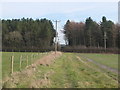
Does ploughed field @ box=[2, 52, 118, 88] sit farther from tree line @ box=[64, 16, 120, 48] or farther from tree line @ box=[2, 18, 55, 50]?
tree line @ box=[2, 18, 55, 50]

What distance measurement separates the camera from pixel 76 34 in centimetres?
12706

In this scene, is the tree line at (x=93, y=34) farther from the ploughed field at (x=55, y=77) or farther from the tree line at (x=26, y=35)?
the ploughed field at (x=55, y=77)

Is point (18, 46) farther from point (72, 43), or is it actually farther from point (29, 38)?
point (72, 43)

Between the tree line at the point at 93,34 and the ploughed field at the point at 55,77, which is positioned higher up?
the tree line at the point at 93,34

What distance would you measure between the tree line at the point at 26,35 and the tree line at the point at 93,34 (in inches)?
401

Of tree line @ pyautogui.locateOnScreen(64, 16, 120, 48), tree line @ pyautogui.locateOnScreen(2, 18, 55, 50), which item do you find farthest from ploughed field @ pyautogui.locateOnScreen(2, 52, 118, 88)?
tree line @ pyautogui.locateOnScreen(2, 18, 55, 50)

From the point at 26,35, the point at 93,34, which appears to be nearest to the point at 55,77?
the point at 93,34

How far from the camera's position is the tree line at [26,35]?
11856 centimetres

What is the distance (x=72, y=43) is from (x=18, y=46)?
91.6 ft

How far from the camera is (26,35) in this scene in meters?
124

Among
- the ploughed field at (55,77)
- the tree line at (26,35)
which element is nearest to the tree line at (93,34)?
the tree line at (26,35)

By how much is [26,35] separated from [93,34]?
30790 millimetres

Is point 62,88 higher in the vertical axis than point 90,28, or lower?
lower

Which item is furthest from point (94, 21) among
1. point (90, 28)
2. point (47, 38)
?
point (47, 38)
